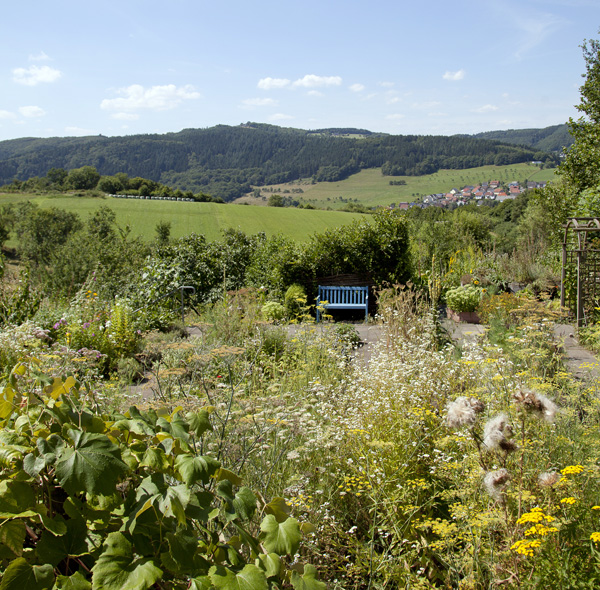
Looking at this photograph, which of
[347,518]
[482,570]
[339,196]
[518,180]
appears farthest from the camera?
[339,196]

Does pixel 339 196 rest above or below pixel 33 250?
above

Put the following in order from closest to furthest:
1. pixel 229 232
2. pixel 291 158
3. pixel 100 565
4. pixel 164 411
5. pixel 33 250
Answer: pixel 100 565 < pixel 164 411 < pixel 229 232 < pixel 33 250 < pixel 291 158

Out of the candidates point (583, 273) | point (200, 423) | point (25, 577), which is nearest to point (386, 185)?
point (583, 273)

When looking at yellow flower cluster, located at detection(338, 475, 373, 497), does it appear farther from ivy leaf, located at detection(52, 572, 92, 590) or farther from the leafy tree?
the leafy tree

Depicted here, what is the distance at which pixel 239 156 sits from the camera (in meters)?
137

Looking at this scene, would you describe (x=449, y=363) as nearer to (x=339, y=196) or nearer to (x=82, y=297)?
(x=82, y=297)

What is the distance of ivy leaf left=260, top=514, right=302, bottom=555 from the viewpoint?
1.02 m

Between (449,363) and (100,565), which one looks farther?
(449,363)

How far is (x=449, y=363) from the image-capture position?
14.0 ft

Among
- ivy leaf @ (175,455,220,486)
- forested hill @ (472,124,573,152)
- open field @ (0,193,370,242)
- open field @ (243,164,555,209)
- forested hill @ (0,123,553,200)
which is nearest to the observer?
ivy leaf @ (175,455,220,486)

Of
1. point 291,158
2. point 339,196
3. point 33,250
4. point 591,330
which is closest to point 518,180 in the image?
point 339,196

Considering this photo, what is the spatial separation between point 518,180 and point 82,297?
97.5m

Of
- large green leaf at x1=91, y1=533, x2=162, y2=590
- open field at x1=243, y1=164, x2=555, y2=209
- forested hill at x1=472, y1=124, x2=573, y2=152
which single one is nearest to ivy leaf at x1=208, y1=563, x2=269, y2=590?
large green leaf at x1=91, y1=533, x2=162, y2=590

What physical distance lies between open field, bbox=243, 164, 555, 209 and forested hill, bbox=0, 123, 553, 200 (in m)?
3.81
